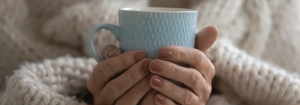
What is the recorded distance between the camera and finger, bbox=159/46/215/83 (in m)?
0.42

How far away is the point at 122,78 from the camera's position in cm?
45

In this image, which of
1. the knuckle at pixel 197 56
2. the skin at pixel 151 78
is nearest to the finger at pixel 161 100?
the skin at pixel 151 78

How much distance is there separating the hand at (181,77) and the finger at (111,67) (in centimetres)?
4

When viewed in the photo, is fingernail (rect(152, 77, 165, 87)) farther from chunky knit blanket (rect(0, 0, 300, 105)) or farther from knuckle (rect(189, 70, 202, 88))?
chunky knit blanket (rect(0, 0, 300, 105))

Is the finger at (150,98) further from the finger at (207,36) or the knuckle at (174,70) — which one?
the finger at (207,36)

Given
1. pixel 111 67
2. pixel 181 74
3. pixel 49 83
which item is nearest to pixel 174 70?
pixel 181 74

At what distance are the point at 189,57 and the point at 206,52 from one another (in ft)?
0.59

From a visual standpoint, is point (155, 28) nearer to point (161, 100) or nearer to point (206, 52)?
point (161, 100)

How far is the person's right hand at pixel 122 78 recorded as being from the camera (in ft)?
1.44

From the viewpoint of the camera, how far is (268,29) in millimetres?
814

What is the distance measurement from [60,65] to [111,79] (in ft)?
0.56

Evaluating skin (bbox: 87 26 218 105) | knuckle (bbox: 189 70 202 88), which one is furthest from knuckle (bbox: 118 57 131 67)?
knuckle (bbox: 189 70 202 88)

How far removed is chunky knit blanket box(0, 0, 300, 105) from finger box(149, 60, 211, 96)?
139 millimetres

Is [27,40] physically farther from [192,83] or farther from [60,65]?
[192,83]
